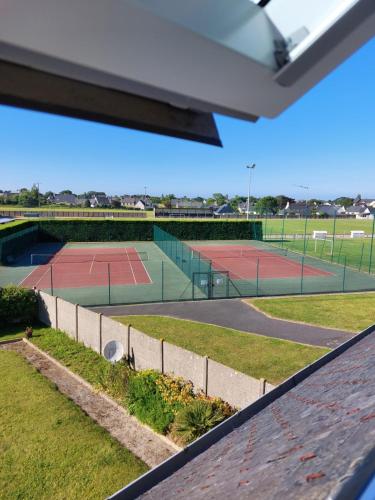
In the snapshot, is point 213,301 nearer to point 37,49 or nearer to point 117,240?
point 37,49

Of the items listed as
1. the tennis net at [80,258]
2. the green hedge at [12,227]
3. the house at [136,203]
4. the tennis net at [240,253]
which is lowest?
the tennis net at [80,258]

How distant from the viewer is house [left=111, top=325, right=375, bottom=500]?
1.80m

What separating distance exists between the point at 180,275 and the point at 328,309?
Answer: 34.7 feet

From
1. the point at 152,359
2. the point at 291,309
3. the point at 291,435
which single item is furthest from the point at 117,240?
the point at 291,435

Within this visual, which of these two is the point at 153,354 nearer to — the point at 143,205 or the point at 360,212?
the point at 360,212

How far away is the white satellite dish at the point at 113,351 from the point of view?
11.2 m

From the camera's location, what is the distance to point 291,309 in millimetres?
17984

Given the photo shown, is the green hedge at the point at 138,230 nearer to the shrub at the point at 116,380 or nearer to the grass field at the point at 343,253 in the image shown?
the grass field at the point at 343,253

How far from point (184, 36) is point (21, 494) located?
8214mm

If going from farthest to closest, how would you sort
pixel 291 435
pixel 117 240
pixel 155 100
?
pixel 117 240
pixel 291 435
pixel 155 100

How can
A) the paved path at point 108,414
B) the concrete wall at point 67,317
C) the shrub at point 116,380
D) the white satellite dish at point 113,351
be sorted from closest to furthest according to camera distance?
the paved path at point 108,414
the shrub at point 116,380
the white satellite dish at point 113,351
the concrete wall at point 67,317

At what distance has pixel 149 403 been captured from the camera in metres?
9.13

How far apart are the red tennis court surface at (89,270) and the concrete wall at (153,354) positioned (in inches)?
196

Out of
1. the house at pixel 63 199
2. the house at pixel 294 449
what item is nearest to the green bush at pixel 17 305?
the house at pixel 294 449
